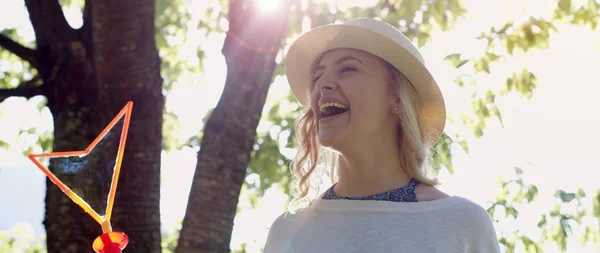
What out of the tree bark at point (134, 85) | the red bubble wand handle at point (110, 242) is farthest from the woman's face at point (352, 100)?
the tree bark at point (134, 85)

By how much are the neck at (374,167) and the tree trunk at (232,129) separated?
1055mm

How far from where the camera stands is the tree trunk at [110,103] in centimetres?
382

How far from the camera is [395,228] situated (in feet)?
9.45

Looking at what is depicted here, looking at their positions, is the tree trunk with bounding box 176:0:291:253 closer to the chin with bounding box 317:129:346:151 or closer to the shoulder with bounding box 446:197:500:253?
the chin with bounding box 317:129:346:151

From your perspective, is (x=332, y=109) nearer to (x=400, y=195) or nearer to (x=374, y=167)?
(x=374, y=167)

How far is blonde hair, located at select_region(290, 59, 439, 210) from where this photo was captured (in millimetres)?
3035

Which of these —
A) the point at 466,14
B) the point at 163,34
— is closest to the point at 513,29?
the point at 466,14

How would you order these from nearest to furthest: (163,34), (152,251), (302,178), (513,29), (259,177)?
1. (302,178)
2. (152,251)
3. (513,29)
4. (259,177)
5. (163,34)

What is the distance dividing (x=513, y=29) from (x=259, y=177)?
2075mm

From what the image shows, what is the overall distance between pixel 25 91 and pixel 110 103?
0.53 metres

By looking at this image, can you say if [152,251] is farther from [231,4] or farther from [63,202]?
[231,4]

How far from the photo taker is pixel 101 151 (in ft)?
12.7

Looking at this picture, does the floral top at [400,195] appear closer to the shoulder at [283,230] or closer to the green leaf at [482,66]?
the shoulder at [283,230]

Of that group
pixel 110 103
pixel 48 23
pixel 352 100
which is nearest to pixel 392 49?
pixel 352 100
